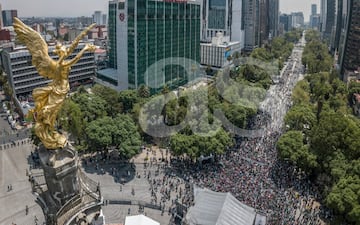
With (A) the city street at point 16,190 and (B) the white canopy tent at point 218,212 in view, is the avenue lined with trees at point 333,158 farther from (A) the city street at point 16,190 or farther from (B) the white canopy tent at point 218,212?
(A) the city street at point 16,190

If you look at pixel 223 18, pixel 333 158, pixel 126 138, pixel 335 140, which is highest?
pixel 223 18

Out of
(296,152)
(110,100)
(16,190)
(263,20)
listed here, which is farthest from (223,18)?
(16,190)

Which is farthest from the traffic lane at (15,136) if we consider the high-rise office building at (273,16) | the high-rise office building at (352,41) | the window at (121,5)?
the high-rise office building at (273,16)

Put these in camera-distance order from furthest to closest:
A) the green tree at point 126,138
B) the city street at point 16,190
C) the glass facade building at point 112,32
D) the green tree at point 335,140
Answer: the glass facade building at point 112,32, the green tree at point 126,138, the green tree at point 335,140, the city street at point 16,190

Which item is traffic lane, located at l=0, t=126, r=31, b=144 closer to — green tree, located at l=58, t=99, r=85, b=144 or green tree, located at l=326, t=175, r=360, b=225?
green tree, located at l=58, t=99, r=85, b=144

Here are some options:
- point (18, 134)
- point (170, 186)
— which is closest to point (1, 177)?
point (18, 134)

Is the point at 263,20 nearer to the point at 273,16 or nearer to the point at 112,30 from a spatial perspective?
the point at 273,16
